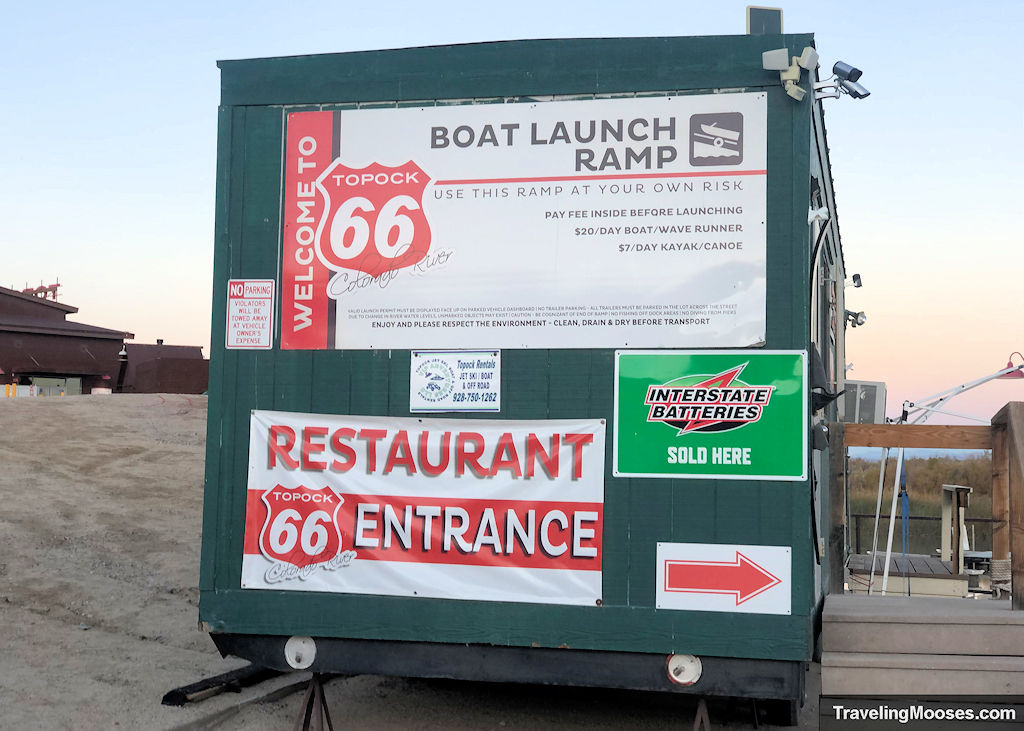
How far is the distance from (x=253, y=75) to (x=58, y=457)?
11.2 m

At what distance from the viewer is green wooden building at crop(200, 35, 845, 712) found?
4.66m

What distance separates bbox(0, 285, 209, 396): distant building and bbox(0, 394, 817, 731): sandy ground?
13.3 metres

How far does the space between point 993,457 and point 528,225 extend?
3018 millimetres

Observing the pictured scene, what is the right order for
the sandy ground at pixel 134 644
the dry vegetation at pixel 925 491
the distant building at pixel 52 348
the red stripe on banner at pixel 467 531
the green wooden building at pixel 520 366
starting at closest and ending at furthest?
the green wooden building at pixel 520 366
the red stripe on banner at pixel 467 531
the sandy ground at pixel 134 644
the dry vegetation at pixel 925 491
the distant building at pixel 52 348

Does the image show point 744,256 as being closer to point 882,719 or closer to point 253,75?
point 882,719

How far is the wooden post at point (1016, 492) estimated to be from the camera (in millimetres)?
5078

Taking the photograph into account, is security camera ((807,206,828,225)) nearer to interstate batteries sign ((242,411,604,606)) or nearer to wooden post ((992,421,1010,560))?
interstate batteries sign ((242,411,604,606))

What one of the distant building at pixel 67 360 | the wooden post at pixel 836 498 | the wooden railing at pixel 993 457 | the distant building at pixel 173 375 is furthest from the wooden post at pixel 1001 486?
the distant building at pixel 67 360

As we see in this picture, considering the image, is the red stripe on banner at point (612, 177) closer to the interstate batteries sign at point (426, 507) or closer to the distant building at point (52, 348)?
the interstate batteries sign at point (426, 507)

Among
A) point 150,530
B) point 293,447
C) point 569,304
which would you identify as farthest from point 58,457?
point 569,304

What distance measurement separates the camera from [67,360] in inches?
1134

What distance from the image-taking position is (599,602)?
4.75m

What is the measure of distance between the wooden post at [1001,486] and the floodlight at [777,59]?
7.83 ft

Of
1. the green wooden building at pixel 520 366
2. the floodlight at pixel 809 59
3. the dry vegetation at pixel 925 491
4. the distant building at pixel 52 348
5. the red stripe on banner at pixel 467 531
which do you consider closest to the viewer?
the floodlight at pixel 809 59
